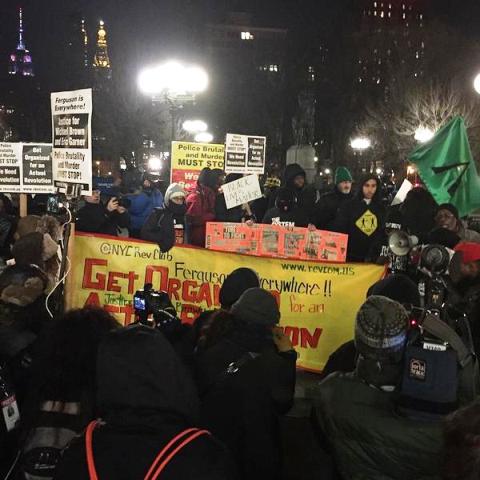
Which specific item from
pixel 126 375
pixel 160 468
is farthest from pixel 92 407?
pixel 160 468

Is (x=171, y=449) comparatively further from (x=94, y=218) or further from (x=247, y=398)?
(x=94, y=218)

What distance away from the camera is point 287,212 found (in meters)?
9.45

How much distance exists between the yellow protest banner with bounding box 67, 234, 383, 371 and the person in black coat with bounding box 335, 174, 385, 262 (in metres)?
1.77

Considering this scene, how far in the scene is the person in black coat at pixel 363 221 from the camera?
7.93 m

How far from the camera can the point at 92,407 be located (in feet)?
8.45

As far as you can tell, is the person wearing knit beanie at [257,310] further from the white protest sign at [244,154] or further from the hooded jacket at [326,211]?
the white protest sign at [244,154]

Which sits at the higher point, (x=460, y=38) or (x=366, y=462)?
(x=460, y=38)

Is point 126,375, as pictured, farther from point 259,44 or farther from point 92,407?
point 259,44

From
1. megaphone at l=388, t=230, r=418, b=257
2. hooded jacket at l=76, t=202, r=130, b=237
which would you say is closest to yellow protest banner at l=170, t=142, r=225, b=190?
hooded jacket at l=76, t=202, r=130, b=237

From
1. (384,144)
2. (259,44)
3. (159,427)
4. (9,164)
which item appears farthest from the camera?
(259,44)

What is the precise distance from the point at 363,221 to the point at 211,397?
5.40m

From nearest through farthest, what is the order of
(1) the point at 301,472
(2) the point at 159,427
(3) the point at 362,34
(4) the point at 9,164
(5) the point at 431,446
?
(2) the point at 159,427 → (5) the point at 431,446 → (1) the point at 301,472 → (4) the point at 9,164 → (3) the point at 362,34

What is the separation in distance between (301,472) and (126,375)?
110 inches

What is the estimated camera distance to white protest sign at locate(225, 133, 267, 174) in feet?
35.7
